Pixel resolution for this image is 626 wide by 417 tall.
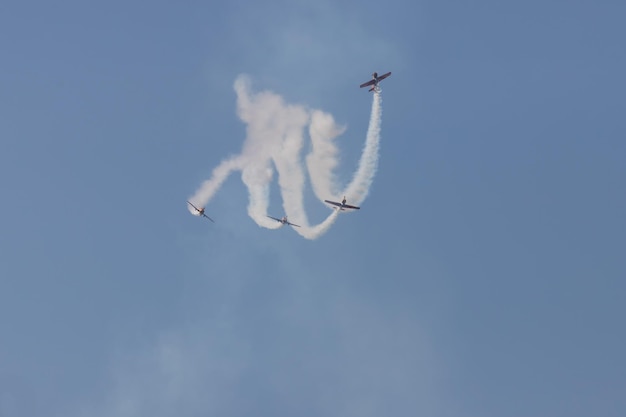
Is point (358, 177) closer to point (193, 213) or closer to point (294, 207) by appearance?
point (294, 207)

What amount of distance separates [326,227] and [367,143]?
12.9 meters

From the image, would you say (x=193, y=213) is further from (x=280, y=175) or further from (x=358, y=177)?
(x=358, y=177)

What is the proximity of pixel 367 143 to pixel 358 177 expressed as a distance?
14.9 feet

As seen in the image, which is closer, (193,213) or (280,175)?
(280,175)

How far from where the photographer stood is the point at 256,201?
9475cm

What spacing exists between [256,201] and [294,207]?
5102 mm

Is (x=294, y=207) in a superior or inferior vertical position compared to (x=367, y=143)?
inferior

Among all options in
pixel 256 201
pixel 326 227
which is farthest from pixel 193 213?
pixel 326 227

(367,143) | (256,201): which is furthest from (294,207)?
(367,143)

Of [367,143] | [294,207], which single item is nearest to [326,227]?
[294,207]

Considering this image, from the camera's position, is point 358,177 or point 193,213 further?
point 193,213

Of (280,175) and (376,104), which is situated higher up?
(376,104)

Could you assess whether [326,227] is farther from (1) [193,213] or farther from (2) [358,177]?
(1) [193,213]

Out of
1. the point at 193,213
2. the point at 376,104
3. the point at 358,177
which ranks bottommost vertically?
the point at 193,213
